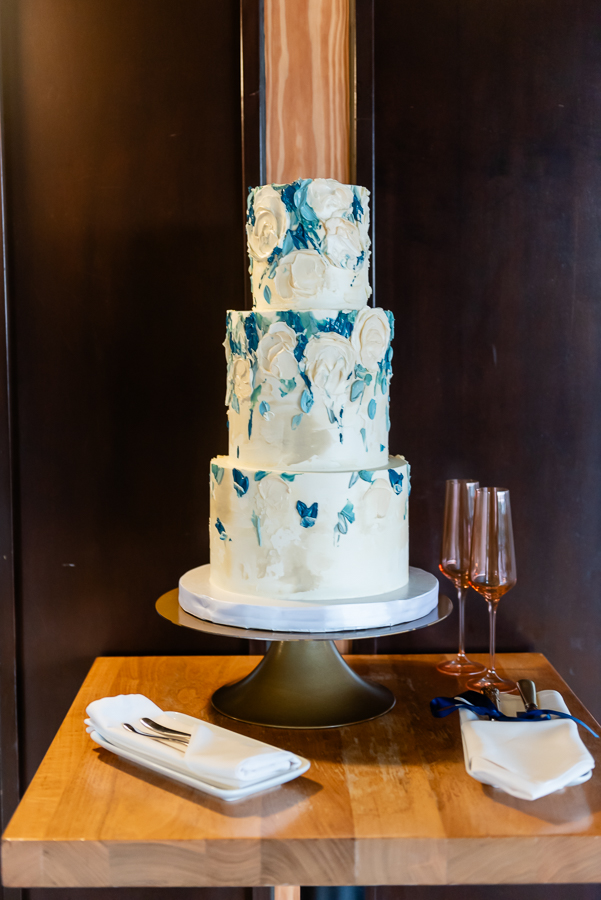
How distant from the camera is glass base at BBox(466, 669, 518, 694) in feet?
4.66

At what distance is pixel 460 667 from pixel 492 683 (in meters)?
0.11

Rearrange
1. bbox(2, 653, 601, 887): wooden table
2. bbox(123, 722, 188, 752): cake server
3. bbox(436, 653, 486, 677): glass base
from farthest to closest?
1. bbox(436, 653, 486, 677): glass base
2. bbox(123, 722, 188, 752): cake server
3. bbox(2, 653, 601, 887): wooden table

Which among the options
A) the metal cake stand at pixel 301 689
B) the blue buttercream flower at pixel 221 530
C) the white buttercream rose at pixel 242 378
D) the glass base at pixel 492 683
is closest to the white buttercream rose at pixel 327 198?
the white buttercream rose at pixel 242 378

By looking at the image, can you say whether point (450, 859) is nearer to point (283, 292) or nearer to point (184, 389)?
point (283, 292)

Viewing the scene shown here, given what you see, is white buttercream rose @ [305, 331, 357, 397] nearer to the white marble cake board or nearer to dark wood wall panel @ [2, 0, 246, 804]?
the white marble cake board

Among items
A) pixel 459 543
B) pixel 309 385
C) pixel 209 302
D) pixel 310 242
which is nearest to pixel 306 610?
pixel 309 385

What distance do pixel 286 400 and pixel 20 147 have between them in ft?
2.82

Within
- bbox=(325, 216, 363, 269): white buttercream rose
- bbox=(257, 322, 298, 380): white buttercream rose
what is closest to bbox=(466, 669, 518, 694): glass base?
bbox=(257, 322, 298, 380): white buttercream rose

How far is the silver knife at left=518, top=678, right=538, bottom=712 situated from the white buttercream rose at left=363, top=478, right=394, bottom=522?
0.38 meters

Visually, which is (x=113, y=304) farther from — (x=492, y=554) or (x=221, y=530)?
(x=492, y=554)

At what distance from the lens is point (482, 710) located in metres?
1.24

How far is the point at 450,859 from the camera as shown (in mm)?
956

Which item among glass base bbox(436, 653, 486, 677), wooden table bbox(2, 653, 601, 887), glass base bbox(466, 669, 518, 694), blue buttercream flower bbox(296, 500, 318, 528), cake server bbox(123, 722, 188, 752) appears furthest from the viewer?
glass base bbox(436, 653, 486, 677)

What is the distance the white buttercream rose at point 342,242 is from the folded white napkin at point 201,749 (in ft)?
2.46
